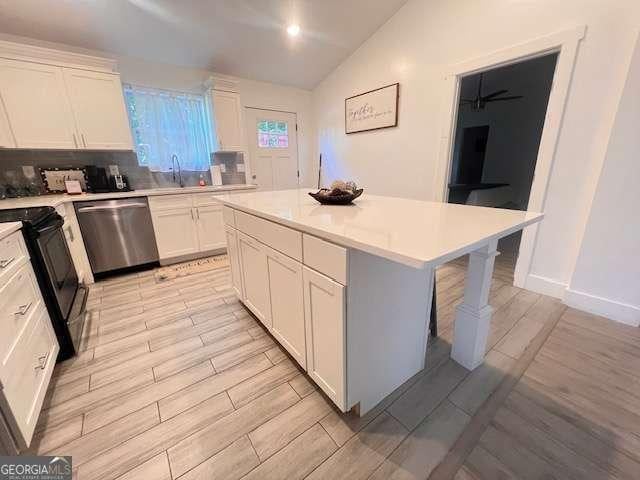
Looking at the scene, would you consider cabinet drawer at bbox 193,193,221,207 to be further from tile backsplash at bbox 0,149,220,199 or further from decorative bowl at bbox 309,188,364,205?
decorative bowl at bbox 309,188,364,205

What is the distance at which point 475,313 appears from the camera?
1.40 m

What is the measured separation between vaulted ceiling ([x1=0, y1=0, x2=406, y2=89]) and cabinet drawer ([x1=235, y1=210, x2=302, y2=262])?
2310mm

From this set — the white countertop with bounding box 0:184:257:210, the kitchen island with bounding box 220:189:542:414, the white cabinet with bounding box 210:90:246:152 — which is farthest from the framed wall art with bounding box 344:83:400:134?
the kitchen island with bounding box 220:189:542:414

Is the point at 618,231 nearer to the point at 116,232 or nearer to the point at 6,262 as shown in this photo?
the point at 6,262

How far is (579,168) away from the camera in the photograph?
78.3 inches

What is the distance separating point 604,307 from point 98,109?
15.9 feet

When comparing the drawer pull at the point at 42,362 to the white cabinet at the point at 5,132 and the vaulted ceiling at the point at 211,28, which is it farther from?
the vaulted ceiling at the point at 211,28

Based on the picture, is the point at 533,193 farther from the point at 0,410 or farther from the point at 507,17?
the point at 0,410

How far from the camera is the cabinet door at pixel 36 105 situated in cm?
231

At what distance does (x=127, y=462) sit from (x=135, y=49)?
3793 millimetres

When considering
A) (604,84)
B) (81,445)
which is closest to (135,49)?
(81,445)

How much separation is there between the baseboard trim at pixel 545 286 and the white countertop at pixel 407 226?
1.54m

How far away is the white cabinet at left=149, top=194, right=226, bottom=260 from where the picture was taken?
3006 mm

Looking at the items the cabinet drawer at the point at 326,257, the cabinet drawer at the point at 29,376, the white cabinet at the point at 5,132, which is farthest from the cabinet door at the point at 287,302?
the white cabinet at the point at 5,132
